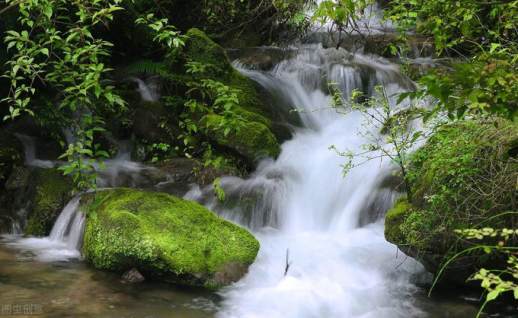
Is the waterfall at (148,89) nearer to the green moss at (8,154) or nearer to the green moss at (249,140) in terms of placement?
the green moss at (249,140)

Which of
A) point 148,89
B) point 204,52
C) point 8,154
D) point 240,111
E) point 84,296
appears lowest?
point 84,296

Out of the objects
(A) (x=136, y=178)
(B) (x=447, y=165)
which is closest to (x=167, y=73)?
(A) (x=136, y=178)

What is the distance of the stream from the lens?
4.34 meters

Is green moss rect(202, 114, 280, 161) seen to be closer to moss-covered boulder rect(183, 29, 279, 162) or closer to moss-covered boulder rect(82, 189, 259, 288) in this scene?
moss-covered boulder rect(183, 29, 279, 162)

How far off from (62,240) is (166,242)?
1.82 m

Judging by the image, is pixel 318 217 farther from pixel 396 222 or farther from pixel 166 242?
pixel 166 242

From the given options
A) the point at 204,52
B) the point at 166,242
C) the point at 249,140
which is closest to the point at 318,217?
the point at 249,140

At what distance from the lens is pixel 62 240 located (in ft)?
19.8

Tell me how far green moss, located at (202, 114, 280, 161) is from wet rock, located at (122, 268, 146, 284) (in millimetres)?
2996

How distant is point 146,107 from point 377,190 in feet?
13.0

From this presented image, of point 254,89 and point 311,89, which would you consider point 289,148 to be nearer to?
point 254,89

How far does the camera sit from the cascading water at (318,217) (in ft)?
15.0

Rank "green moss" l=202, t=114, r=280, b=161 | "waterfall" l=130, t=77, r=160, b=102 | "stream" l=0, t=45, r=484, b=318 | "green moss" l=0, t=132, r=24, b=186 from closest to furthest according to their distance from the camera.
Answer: "stream" l=0, t=45, r=484, b=318 → "green moss" l=0, t=132, r=24, b=186 → "green moss" l=202, t=114, r=280, b=161 → "waterfall" l=130, t=77, r=160, b=102

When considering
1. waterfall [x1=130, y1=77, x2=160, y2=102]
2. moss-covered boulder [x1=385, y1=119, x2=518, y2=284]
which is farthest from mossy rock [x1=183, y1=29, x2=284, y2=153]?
moss-covered boulder [x1=385, y1=119, x2=518, y2=284]
